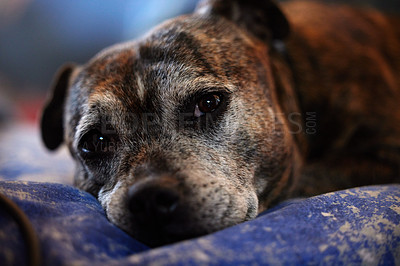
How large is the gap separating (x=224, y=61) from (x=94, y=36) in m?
3.33

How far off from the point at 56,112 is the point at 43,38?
3.16 metres

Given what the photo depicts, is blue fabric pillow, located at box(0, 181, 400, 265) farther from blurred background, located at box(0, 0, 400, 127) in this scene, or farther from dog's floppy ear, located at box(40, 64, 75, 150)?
blurred background, located at box(0, 0, 400, 127)

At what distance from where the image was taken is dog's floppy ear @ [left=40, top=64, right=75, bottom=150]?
6.34ft

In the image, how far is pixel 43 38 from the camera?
4645 mm

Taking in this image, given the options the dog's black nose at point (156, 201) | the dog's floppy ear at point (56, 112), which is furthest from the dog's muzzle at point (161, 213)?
the dog's floppy ear at point (56, 112)

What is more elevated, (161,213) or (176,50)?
(176,50)

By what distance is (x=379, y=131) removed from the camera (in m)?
1.83

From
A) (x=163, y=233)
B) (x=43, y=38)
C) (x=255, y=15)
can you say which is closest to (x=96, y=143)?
(x=163, y=233)

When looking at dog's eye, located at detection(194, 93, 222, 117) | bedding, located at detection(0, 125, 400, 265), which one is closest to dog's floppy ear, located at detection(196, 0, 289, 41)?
dog's eye, located at detection(194, 93, 222, 117)

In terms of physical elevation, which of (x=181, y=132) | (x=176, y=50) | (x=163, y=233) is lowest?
(x=163, y=233)

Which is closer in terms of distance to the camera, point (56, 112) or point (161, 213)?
point (161, 213)

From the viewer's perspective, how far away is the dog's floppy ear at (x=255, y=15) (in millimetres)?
1720

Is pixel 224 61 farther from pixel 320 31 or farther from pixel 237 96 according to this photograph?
pixel 320 31

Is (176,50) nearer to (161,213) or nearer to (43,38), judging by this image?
(161,213)
